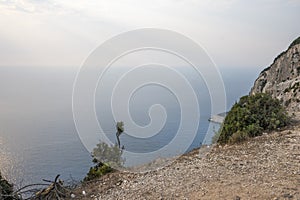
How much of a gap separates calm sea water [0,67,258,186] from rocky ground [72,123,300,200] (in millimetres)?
1498

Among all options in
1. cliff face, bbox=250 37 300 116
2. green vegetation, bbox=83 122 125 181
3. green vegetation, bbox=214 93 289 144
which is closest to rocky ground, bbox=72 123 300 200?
green vegetation, bbox=214 93 289 144

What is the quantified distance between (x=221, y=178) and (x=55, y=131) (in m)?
23.3

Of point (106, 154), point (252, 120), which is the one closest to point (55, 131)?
point (106, 154)

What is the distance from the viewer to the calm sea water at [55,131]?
26.6 ft

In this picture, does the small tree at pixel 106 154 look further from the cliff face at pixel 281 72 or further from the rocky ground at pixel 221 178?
the cliff face at pixel 281 72

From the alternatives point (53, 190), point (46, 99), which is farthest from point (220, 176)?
point (46, 99)

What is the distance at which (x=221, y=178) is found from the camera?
5.92 m

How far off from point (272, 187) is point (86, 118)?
4252mm

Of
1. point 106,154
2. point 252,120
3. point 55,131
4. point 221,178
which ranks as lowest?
point 221,178

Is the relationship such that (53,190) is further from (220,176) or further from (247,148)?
(247,148)

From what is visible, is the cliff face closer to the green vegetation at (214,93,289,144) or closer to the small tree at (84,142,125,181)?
the green vegetation at (214,93,289,144)

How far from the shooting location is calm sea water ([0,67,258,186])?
811cm

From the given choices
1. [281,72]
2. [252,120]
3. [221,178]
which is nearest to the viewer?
[221,178]

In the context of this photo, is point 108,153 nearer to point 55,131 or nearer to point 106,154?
point 106,154
